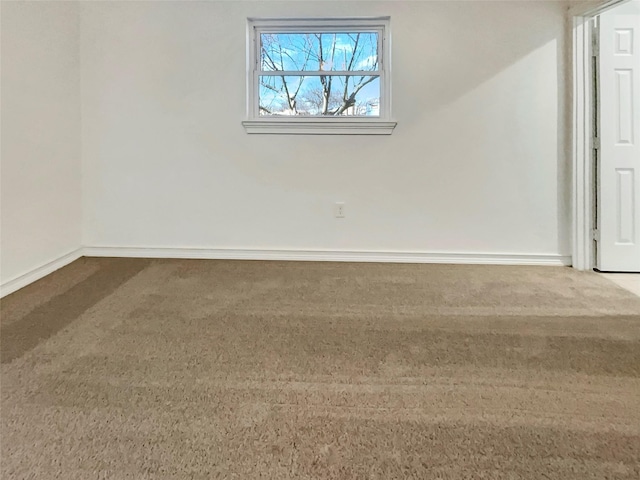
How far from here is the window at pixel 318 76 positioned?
3.03 metres

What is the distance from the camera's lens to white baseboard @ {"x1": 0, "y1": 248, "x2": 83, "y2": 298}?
2372 millimetres

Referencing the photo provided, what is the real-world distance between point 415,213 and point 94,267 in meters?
2.19

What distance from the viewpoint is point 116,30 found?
3.04 m

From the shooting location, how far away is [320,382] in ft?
4.66

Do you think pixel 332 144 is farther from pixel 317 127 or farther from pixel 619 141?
pixel 619 141

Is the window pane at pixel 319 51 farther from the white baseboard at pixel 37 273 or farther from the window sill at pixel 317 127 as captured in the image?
the white baseboard at pixel 37 273

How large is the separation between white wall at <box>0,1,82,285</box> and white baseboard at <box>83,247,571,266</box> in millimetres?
421

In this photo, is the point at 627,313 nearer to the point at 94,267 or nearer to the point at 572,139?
the point at 572,139

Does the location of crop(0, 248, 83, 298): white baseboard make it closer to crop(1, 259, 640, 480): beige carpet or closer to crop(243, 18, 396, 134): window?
crop(1, 259, 640, 480): beige carpet

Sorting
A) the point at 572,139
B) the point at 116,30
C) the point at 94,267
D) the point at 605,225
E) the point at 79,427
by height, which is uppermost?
the point at 116,30

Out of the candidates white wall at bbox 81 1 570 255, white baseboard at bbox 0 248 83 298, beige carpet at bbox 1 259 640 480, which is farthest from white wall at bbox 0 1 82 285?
beige carpet at bbox 1 259 640 480

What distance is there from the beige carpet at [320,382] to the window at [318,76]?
4.01 feet

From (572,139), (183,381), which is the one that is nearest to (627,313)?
(572,139)

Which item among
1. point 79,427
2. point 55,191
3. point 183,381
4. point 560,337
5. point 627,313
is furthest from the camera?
point 55,191
